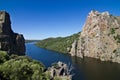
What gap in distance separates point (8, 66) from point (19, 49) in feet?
277

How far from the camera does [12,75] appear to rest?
72.2 metres

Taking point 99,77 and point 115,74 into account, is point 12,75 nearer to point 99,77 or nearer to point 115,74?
point 99,77

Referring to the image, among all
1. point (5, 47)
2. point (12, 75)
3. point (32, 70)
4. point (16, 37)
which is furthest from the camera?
point (16, 37)

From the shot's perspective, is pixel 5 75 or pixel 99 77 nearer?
pixel 5 75

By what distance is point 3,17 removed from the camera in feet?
472

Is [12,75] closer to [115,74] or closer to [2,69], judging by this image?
[2,69]

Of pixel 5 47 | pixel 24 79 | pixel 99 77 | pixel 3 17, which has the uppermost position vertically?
pixel 3 17

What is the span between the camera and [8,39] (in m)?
143

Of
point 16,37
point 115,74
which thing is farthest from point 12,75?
point 115,74

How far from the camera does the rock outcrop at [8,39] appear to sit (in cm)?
13600

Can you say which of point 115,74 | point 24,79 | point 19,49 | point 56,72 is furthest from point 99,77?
point 24,79

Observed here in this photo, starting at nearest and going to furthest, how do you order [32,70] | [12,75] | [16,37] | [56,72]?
[12,75]
[32,70]
[56,72]
[16,37]

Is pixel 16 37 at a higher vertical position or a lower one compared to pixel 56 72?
higher

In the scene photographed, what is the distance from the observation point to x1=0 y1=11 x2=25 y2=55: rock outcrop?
5354 inches
